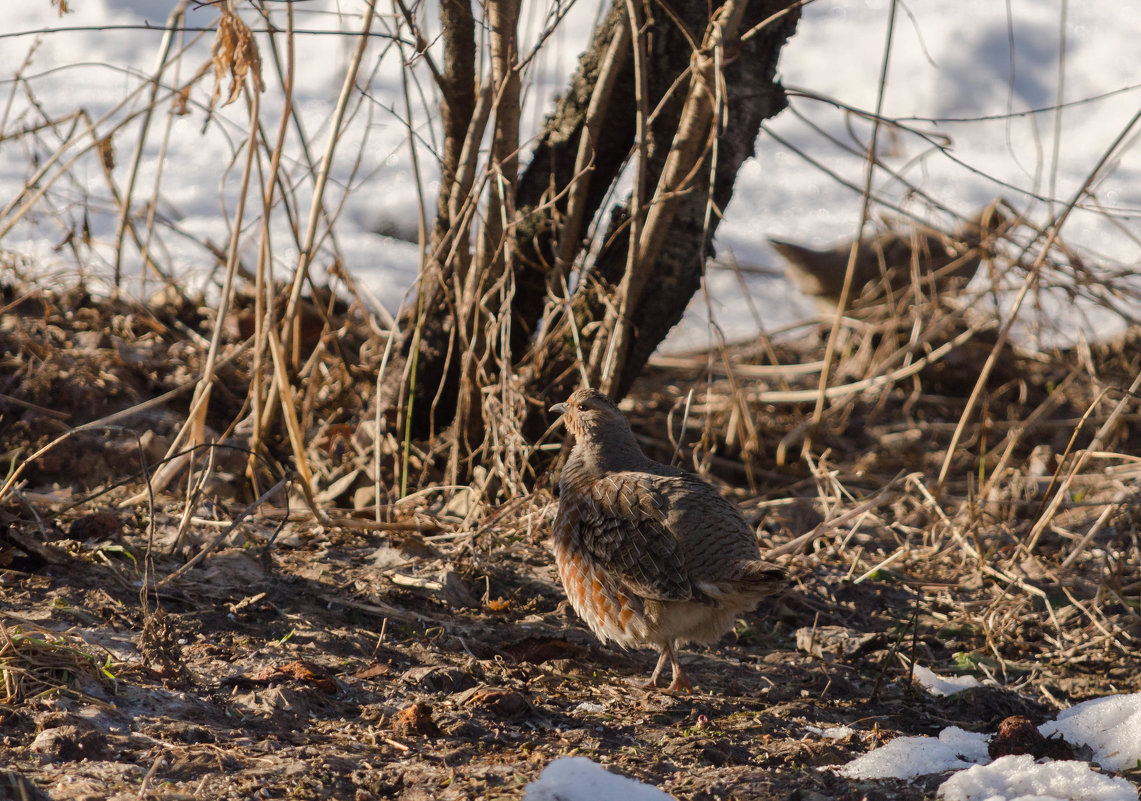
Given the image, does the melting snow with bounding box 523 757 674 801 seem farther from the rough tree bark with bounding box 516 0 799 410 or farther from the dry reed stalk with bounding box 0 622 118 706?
the rough tree bark with bounding box 516 0 799 410

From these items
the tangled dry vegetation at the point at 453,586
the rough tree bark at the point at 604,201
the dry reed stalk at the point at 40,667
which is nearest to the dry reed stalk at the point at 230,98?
the tangled dry vegetation at the point at 453,586

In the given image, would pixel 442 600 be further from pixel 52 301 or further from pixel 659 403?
pixel 52 301

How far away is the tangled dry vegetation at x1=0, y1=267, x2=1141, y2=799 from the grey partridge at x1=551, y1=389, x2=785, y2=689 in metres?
0.19

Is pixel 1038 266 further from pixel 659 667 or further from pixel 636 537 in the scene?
pixel 659 667

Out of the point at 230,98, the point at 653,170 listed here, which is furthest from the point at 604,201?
the point at 230,98

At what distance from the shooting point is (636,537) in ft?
9.47

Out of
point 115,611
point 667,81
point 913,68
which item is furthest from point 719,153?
point 913,68

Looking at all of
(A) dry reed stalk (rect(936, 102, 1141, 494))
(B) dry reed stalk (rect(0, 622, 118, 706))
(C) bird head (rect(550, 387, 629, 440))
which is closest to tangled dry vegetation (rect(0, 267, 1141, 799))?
(B) dry reed stalk (rect(0, 622, 118, 706))

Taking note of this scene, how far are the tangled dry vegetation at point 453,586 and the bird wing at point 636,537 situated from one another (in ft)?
1.03

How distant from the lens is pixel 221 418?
450cm

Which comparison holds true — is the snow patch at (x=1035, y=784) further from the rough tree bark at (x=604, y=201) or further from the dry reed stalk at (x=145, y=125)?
the dry reed stalk at (x=145, y=125)

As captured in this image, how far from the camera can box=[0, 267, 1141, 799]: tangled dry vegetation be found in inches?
84.2

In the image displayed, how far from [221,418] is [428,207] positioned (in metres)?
2.50

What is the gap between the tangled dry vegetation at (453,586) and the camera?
2.14 m
